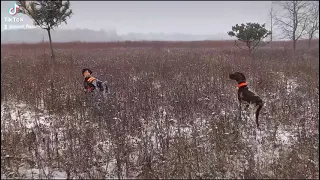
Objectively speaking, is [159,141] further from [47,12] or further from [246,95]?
[47,12]

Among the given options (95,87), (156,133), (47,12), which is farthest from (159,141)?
(47,12)

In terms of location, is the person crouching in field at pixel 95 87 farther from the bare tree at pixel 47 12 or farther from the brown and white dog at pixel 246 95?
the bare tree at pixel 47 12

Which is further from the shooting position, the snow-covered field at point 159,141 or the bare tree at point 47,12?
the bare tree at point 47,12

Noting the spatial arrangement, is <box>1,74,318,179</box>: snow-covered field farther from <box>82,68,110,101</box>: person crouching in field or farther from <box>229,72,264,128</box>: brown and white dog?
<box>82,68,110,101</box>: person crouching in field

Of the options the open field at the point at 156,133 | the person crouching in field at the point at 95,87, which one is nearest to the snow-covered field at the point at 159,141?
the open field at the point at 156,133

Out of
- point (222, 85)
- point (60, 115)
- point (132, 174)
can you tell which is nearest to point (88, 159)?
point (132, 174)

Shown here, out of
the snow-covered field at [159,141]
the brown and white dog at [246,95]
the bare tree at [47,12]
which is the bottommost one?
the snow-covered field at [159,141]

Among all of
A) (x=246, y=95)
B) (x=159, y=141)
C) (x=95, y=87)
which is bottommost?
(x=159, y=141)

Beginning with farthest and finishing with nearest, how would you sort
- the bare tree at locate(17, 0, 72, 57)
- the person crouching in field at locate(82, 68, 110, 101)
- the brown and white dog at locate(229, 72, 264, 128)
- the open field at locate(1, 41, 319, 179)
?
the bare tree at locate(17, 0, 72, 57)
the person crouching in field at locate(82, 68, 110, 101)
the brown and white dog at locate(229, 72, 264, 128)
the open field at locate(1, 41, 319, 179)

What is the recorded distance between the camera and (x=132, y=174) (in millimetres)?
3846

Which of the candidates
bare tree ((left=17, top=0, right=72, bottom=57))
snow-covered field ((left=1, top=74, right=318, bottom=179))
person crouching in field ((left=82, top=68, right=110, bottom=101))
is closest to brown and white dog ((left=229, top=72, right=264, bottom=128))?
snow-covered field ((left=1, top=74, right=318, bottom=179))

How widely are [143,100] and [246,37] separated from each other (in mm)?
8482

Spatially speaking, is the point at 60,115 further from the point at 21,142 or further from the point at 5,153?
the point at 5,153

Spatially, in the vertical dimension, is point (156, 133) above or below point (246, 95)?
below
